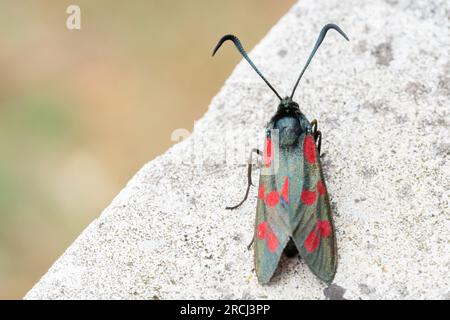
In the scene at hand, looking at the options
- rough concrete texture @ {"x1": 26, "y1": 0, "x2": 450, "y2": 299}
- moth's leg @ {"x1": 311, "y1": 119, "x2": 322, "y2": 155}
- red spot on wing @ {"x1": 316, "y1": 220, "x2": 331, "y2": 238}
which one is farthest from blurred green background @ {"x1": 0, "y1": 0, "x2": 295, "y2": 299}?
red spot on wing @ {"x1": 316, "y1": 220, "x2": 331, "y2": 238}

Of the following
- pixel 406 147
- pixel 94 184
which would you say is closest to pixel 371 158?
pixel 406 147

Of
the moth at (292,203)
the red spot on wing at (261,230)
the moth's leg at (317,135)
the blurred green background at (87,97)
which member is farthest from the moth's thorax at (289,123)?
the blurred green background at (87,97)

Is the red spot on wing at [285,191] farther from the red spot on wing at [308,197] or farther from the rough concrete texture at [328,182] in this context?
the rough concrete texture at [328,182]

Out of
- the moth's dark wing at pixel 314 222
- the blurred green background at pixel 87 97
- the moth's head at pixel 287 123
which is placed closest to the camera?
the moth's dark wing at pixel 314 222

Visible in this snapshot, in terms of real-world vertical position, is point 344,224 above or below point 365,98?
below

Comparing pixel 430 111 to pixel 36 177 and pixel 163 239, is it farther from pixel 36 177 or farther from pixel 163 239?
pixel 36 177

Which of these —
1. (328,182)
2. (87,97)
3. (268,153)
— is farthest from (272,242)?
(87,97)
